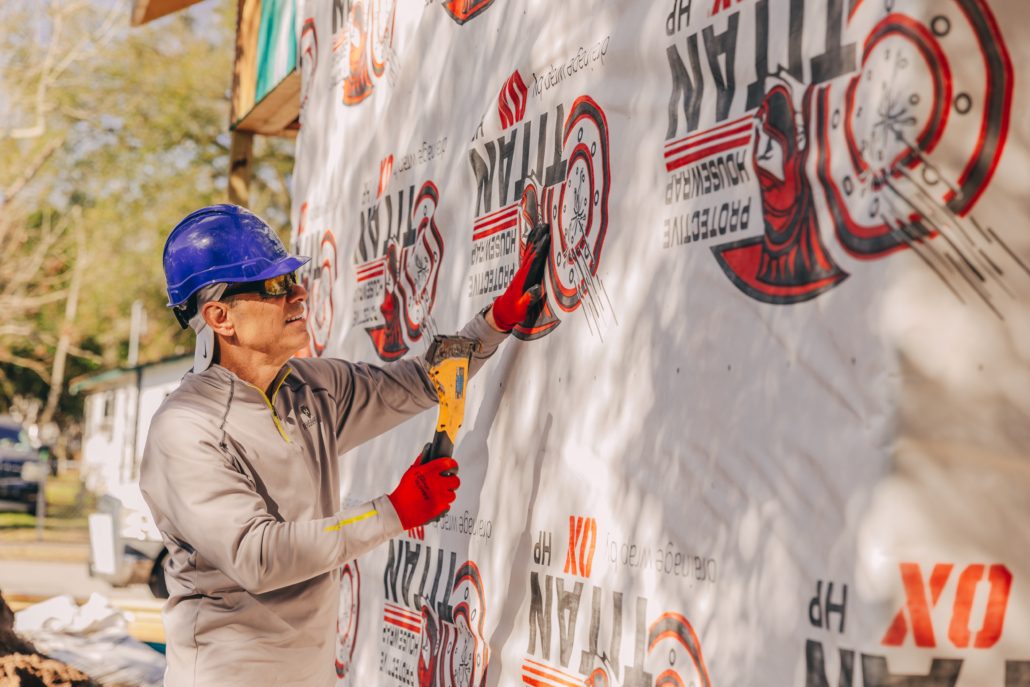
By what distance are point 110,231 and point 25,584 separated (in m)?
22.7

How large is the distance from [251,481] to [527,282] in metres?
0.99

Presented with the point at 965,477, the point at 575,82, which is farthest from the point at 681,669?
the point at 575,82

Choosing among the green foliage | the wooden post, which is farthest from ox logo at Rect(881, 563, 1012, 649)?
the green foliage

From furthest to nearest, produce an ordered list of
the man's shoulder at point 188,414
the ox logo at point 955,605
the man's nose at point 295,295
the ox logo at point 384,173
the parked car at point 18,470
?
the parked car at point 18,470
the ox logo at point 384,173
the man's nose at point 295,295
the man's shoulder at point 188,414
the ox logo at point 955,605

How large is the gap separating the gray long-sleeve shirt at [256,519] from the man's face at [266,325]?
11cm

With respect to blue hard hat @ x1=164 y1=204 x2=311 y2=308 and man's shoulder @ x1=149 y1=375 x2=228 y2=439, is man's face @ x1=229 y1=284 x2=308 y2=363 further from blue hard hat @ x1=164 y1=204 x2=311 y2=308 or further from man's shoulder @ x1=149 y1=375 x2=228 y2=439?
man's shoulder @ x1=149 y1=375 x2=228 y2=439

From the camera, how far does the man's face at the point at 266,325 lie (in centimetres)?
350

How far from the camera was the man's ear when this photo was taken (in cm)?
348

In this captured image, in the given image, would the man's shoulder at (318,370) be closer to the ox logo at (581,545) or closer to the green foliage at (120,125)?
the ox logo at (581,545)

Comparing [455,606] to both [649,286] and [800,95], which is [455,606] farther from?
[800,95]

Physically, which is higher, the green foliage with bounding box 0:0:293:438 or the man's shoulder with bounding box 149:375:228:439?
the green foliage with bounding box 0:0:293:438

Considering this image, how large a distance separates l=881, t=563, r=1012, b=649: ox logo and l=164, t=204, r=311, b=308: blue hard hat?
6.66 feet

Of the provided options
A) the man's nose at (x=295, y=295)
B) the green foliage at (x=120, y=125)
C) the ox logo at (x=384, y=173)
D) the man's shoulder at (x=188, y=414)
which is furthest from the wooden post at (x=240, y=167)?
the green foliage at (x=120, y=125)

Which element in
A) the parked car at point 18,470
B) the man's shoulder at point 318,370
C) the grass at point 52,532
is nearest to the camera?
the man's shoulder at point 318,370
